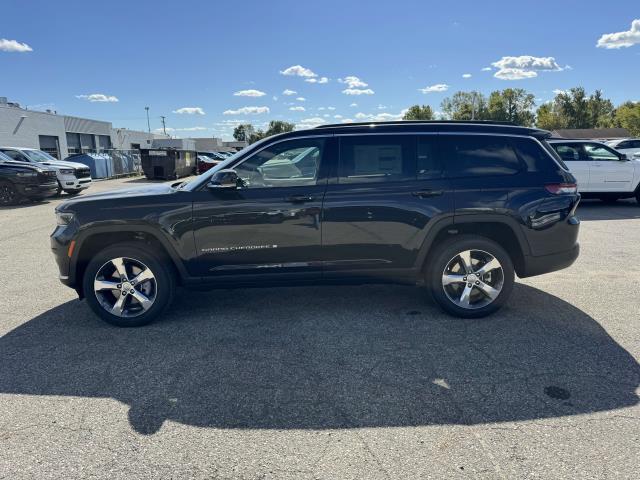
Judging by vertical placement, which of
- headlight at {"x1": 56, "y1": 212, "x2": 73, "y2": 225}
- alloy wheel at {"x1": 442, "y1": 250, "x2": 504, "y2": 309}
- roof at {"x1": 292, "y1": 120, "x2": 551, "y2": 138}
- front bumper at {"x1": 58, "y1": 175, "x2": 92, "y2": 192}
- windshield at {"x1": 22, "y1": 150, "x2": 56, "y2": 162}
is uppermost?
windshield at {"x1": 22, "y1": 150, "x2": 56, "y2": 162}

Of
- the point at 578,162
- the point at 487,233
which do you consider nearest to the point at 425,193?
the point at 487,233

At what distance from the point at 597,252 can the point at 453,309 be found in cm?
410

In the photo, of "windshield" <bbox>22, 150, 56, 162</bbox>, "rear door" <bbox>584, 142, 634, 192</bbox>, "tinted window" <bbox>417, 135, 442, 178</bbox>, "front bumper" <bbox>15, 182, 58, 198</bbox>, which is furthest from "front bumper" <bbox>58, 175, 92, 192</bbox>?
"rear door" <bbox>584, 142, 634, 192</bbox>

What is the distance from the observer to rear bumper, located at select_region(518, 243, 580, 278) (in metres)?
4.34

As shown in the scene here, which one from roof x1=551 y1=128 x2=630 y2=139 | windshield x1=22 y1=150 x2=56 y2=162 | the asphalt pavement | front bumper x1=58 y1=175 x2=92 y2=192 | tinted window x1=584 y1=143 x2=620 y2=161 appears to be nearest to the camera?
the asphalt pavement

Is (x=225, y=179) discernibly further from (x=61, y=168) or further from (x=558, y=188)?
(x=61, y=168)

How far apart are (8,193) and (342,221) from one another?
46.7 ft

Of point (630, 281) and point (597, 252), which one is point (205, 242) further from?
point (597, 252)

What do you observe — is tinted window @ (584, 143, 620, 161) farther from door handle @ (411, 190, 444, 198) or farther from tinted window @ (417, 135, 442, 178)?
door handle @ (411, 190, 444, 198)

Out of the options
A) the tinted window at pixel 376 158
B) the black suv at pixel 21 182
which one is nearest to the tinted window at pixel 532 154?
the tinted window at pixel 376 158

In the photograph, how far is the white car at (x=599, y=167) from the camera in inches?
453

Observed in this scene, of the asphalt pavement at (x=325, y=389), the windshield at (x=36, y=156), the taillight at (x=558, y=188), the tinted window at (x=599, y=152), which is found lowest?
the asphalt pavement at (x=325, y=389)

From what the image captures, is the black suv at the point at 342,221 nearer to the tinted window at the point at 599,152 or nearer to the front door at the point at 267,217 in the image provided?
the front door at the point at 267,217

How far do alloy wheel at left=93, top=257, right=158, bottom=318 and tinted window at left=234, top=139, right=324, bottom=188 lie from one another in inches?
51.4
